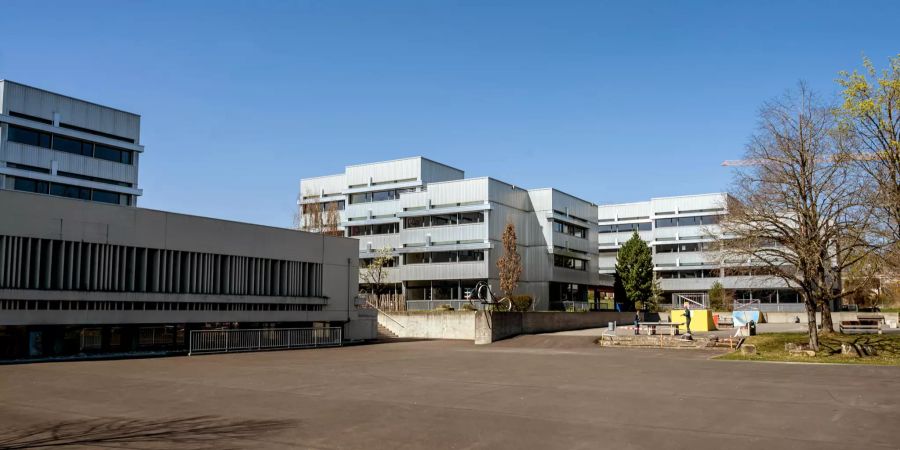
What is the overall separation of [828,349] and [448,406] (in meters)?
21.2

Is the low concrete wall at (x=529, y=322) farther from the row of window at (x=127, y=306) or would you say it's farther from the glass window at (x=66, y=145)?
the glass window at (x=66, y=145)

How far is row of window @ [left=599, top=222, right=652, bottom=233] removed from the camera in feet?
298

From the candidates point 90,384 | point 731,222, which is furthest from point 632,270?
point 90,384

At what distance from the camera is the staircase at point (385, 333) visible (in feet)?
152

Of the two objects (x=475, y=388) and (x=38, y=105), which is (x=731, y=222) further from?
(x=38, y=105)

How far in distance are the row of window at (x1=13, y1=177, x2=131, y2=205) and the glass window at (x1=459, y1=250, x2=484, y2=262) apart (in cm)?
2774

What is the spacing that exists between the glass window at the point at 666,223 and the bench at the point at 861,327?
50990 millimetres

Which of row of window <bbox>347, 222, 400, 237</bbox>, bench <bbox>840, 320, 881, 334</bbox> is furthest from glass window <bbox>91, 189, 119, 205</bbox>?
bench <bbox>840, 320, 881, 334</bbox>

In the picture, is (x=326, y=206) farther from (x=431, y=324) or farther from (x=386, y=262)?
(x=431, y=324)

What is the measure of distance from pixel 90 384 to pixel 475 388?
9.65 meters

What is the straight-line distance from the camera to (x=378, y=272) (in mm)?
58969

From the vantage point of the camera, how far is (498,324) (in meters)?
40.4

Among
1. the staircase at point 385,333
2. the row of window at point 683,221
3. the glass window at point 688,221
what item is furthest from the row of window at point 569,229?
the glass window at point 688,221

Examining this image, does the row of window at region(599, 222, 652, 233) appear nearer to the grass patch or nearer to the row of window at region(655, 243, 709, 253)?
the row of window at region(655, 243, 709, 253)
